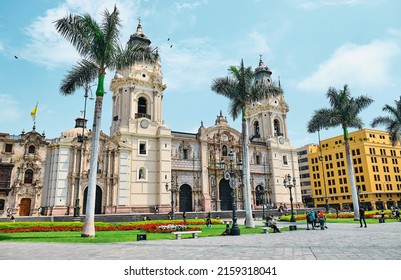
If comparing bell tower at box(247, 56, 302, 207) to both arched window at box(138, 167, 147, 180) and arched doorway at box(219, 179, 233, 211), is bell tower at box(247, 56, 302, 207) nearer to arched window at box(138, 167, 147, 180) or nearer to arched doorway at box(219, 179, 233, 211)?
arched doorway at box(219, 179, 233, 211)

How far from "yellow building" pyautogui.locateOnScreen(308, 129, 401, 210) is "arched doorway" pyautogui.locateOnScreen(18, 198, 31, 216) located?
4714 cm

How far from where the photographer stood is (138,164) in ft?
124

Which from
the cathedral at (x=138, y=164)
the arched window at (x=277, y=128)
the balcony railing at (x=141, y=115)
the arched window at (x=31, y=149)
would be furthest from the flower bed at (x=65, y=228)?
the arched window at (x=277, y=128)

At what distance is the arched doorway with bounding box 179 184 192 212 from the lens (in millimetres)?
39681

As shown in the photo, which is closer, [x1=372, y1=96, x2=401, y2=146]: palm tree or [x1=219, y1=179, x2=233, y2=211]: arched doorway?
[x1=372, y1=96, x2=401, y2=146]: palm tree

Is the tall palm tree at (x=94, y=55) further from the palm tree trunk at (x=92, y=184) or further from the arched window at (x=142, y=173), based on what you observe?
the arched window at (x=142, y=173)

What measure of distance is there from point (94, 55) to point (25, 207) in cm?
2324

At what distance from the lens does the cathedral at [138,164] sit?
3228 cm

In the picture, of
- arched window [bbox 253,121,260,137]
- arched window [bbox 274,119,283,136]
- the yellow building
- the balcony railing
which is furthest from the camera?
the yellow building

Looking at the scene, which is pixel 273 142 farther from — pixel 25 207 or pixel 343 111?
pixel 25 207

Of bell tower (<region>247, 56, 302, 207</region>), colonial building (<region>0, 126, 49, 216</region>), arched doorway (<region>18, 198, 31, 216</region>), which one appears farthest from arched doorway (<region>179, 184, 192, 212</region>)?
arched doorway (<region>18, 198, 31, 216</region>)

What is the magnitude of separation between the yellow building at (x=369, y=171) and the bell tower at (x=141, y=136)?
32101 millimetres

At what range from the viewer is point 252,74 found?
23.2 m

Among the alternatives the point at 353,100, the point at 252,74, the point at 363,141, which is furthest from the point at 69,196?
the point at 363,141
